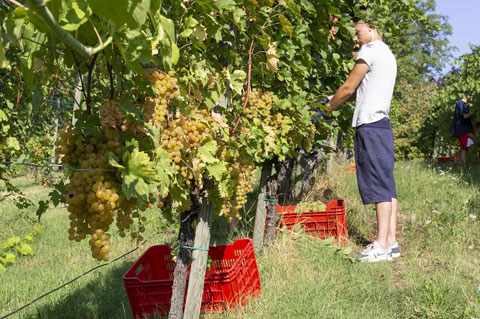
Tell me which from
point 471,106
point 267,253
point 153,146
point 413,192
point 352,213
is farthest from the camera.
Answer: point 471,106

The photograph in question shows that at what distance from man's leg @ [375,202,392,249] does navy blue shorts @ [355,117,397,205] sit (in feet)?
0.20

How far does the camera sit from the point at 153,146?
1.55 metres

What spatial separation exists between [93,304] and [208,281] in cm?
115

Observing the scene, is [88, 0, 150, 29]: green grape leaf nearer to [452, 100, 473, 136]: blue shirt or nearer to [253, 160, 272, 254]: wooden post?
[253, 160, 272, 254]: wooden post

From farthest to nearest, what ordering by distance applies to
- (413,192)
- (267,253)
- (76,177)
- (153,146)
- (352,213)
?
(413,192)
(352,213)
(267,253)
(153,146)
(76,177)

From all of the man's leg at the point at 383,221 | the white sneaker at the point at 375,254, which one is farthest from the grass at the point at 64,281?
the man's leg at the point at 383,221

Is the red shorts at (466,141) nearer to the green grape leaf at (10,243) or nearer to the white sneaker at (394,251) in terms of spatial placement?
the white sneaker at (394,251)

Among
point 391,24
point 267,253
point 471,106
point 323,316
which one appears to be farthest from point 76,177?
point 471,106

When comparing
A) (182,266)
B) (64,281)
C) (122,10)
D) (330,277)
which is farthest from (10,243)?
(122,10)

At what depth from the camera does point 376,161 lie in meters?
3.73

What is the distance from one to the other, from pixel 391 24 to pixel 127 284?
4378mm

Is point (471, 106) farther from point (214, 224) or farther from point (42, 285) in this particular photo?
point (42, 285)

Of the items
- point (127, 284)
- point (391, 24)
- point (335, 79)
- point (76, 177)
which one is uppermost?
point (391, 24)

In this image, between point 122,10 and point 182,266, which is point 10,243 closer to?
point 182,266
